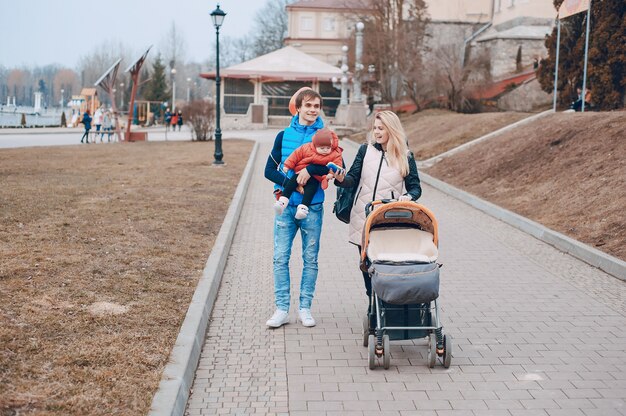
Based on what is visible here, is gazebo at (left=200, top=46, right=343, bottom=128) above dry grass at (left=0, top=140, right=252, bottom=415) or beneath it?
above

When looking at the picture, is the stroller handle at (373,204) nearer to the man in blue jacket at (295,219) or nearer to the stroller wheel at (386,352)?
the man in blue jacket at (295,219)

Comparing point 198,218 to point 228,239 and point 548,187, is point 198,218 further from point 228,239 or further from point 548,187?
point 548,187

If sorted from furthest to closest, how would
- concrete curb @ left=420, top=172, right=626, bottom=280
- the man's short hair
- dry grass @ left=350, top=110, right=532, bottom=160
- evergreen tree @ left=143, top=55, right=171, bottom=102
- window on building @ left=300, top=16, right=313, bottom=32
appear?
evergreen tree @ left=143, top=55, right=171, bottom=102 → window on building @ left=300, top=16, right=313, bottom=32 → dry grass @ left=350, top=110, right=532, bottom=160 → concrete curb @ left=420, top=172, right=626, bottom=280 → the man's short hair

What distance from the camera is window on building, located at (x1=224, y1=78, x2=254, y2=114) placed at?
59.6m

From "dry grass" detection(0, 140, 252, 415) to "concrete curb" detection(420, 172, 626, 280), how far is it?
192 inches

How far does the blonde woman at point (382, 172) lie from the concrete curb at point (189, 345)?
1.52 meters

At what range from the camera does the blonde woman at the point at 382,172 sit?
A: 20.4ft

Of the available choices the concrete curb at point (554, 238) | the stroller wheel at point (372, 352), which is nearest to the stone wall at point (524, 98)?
the concrete curb at point (554, 238)

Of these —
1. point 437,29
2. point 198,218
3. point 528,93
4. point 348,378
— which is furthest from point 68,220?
point 437,29

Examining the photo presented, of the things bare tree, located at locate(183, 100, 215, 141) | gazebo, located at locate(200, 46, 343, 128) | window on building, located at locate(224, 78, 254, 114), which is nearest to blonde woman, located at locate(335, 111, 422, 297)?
bare tree, located at locate(183, 100, 215, 141)

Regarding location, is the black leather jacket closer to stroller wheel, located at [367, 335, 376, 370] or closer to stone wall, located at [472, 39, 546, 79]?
stroller wheel, located at [367, 335, 376, 370]

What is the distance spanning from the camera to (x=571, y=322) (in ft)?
23.2

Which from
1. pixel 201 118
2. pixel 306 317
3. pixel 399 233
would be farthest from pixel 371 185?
pixel 201 118

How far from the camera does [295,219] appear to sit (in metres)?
6.61
